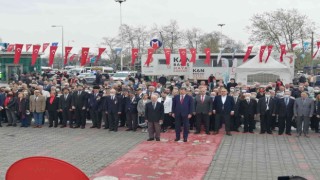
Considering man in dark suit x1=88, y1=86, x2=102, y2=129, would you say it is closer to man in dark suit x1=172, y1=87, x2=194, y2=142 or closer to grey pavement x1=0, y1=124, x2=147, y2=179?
grey pavement x1=0, y1=124, x2=147, y2=179

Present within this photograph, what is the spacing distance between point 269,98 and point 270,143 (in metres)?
2.13

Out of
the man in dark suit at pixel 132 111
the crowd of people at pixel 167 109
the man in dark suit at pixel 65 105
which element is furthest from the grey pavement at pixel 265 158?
the man in dark suit at pixel 65 105

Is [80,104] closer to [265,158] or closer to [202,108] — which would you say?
[202,108]

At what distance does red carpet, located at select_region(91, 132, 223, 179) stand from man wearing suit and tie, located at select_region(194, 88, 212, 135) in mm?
970

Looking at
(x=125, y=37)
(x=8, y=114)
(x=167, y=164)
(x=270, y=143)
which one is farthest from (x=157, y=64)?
(x=125, y=37)

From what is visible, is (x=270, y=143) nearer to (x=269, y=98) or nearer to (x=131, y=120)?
(x=269, y=98)

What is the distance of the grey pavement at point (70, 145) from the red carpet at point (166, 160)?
0.40m

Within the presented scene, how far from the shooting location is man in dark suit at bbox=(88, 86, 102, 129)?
48.4 ft

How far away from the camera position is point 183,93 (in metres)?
12.4

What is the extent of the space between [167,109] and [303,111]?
464 centimetres

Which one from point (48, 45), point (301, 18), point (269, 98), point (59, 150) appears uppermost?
point (301, 18)

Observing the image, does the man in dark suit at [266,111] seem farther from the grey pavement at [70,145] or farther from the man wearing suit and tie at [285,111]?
the grey pavement at [70,145]

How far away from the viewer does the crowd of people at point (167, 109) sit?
12.5m

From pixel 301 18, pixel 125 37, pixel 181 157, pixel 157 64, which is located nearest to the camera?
pixel 181 157
